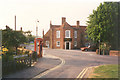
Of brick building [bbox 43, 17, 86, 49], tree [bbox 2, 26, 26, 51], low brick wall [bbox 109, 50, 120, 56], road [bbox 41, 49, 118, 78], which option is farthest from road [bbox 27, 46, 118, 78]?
brick building [bbox 43, 17, 86, 49]

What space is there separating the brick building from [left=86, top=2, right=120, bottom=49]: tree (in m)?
13.8

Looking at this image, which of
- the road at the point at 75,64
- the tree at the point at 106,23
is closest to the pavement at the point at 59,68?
the road at the point at 75,64

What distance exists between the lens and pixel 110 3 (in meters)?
29.3

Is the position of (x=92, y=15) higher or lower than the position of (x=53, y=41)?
higher

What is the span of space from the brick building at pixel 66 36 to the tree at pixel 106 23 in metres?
13.8

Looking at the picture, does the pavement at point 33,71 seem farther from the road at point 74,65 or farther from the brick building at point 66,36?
the brick building at point 66,36

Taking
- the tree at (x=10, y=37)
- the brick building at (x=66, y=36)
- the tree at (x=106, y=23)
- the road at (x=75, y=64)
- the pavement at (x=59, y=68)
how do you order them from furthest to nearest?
the brick building at (x=66, y=36) → the tree at (x=106, y=23) → the tree at (x=10, y=37) → the road at (x=75, y=64) → the pavement at (x=59, y=68)

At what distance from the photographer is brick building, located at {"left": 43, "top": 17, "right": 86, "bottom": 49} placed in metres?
43.6

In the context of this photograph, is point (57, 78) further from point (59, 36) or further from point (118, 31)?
point (59, 36)

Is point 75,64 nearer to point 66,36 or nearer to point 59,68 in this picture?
point 59,68

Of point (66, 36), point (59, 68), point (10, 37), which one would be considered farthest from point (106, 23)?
point (10, 37)

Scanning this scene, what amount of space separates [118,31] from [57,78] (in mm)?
21505

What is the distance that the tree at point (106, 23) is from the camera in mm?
27703

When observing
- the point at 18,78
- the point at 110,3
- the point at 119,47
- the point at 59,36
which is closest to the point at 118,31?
the point at 119,47
